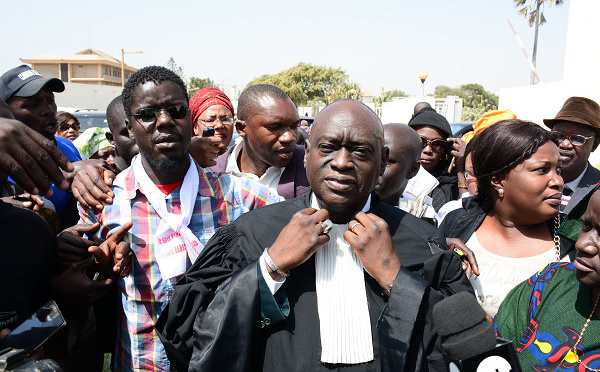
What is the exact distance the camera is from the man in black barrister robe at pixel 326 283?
5.71 feet

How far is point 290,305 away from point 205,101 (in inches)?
125

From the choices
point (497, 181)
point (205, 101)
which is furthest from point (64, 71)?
point (497, 181)

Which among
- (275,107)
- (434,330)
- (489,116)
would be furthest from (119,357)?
(489,116)

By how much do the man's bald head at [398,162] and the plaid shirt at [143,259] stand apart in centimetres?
117

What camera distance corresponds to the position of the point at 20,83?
335cm

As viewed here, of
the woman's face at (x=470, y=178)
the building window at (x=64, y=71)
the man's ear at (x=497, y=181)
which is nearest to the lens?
the man's ear at (x=497, y=181)

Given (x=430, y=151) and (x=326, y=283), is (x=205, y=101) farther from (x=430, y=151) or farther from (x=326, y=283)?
(x=326, y=283)

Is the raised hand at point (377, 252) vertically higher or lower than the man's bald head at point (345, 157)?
lower

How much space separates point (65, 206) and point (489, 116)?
4.10 metres

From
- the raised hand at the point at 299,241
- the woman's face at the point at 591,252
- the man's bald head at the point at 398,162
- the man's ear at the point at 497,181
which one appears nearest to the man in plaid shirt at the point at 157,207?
the raised hand at the point at 299,241

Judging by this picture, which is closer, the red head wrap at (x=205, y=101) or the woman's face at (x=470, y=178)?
the woman's face at (x=470, y=178)

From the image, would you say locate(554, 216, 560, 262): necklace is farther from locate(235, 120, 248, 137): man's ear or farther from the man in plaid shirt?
locate(235, 120, 248, 137): man's ear

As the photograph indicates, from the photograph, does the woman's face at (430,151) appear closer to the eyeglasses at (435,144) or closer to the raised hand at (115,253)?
the eyeglasses at (435,144)

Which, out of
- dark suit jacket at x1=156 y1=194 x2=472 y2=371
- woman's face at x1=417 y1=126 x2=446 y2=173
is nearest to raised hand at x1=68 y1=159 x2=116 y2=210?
dark suit jacket at x1=156 y1=194 x2=472 y2=371
